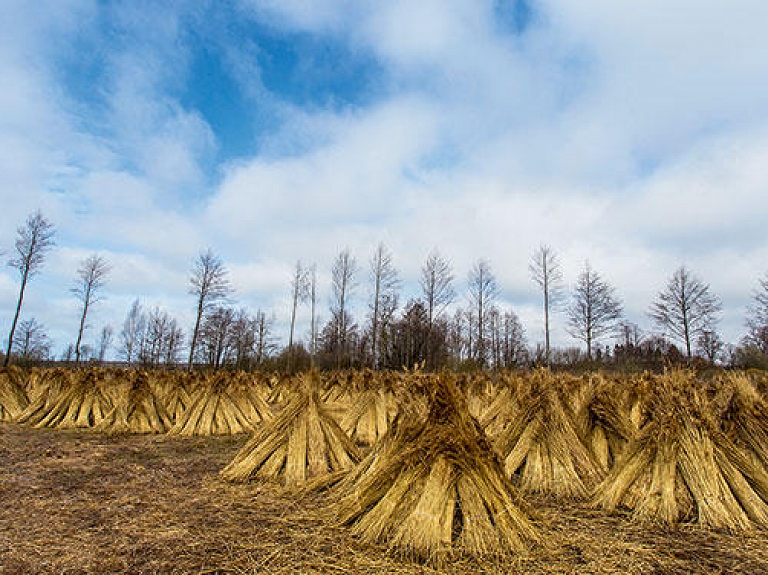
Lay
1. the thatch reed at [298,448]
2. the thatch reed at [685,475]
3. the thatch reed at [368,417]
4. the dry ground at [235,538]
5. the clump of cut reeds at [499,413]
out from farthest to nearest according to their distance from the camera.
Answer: the thatch reed at [368,417], the clump of cut reeds at [499,413], the thatch reed at [298,448], the thatch reed at [685,475], the dry ground at [235,538]

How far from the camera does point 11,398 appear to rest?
11.8m

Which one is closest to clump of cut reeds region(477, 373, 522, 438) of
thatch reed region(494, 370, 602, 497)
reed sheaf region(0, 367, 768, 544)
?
reed sheaf region(0, 367, 768, 544)

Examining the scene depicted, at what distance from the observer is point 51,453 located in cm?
741

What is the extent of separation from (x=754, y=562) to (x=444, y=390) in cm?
280

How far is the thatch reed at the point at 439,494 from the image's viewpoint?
3.49 m

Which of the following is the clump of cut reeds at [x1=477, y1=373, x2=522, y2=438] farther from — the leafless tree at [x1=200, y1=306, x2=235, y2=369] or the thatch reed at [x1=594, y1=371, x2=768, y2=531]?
the leafless tree at [x1=200, y1=306, x2=235, y2=369]

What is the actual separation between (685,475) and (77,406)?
12124 millimetres

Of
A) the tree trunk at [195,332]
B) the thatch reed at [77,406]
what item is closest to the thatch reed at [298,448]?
the thatch reed at [77,406]

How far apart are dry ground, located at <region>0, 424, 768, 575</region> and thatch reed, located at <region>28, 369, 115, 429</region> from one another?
488 centimetres

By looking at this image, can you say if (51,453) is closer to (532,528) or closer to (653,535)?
(532,528)

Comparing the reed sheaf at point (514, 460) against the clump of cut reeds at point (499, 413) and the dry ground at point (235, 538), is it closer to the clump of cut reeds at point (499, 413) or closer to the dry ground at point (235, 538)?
the clump of cut reeds at point (499, 413)

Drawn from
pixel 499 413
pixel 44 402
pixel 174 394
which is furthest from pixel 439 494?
pixel 44 402

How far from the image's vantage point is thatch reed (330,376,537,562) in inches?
137

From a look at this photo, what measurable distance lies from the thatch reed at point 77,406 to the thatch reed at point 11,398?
1.01 meters
